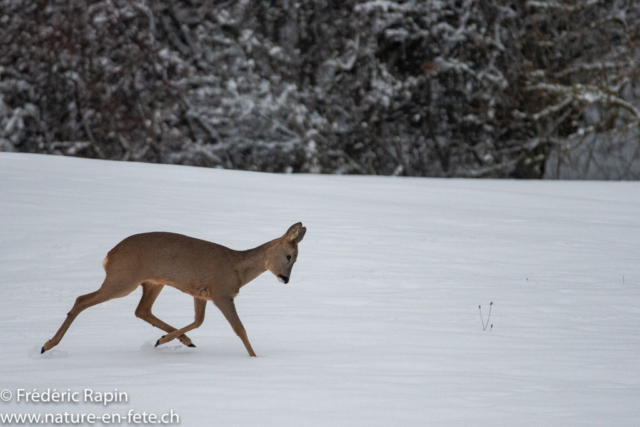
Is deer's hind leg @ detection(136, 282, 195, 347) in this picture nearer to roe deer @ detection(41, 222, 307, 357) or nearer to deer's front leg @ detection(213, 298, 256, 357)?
roe deer @ detection(41, 222, 307, 357)

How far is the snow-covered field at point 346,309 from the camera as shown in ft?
14.4

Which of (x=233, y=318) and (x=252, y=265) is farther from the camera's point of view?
(x=252, y=265)

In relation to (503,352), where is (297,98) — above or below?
below

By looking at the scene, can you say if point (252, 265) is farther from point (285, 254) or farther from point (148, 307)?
point (148, 307)

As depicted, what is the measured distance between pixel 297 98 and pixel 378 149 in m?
2.72

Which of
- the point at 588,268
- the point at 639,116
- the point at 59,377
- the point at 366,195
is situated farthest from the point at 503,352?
the point at 639,116

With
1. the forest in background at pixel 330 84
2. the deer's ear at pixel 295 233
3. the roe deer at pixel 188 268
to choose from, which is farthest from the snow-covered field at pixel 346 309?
the forest in background at pixel 330 84

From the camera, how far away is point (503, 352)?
571cm

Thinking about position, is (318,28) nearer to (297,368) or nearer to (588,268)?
(588,268)

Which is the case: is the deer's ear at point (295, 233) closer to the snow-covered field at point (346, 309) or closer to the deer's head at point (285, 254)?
the deer's head at point (285, 254)

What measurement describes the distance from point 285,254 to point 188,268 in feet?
1.89

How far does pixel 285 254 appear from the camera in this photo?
5.51 meters

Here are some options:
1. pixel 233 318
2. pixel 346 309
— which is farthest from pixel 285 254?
pixel 346 309

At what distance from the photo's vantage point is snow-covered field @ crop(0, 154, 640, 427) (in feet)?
14.4
